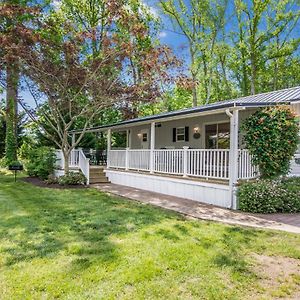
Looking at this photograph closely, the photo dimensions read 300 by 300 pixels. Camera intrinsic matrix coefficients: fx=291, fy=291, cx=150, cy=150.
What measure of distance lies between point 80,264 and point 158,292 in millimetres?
1259

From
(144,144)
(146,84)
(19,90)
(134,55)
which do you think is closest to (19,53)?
(19,90)

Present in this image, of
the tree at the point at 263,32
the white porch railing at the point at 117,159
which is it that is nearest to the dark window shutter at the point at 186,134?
the white porch railing at the point at 117,159

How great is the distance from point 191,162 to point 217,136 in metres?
2.94

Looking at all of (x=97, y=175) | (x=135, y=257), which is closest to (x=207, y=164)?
(x=135, y=257)

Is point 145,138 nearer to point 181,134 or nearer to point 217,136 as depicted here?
point 181,134

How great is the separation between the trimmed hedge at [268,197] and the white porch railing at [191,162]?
0.69m

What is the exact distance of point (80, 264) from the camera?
12.9ft

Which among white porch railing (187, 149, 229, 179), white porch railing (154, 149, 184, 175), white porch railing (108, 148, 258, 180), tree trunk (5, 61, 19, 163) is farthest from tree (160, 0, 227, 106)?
white porch railing (187, 149, 229, 179)

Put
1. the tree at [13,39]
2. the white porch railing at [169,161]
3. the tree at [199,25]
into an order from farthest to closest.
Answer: the tree at [199,25] → the tree at [13,39] → the white porch railing at [169,161]

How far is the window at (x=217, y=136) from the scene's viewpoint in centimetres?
1179

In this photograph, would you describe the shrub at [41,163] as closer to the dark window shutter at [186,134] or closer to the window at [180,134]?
the window at [180,134]

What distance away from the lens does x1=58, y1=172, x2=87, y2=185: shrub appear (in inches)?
491

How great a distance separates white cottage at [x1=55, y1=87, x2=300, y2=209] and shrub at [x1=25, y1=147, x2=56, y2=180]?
3.51 feet

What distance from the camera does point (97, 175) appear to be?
14.3 metres
